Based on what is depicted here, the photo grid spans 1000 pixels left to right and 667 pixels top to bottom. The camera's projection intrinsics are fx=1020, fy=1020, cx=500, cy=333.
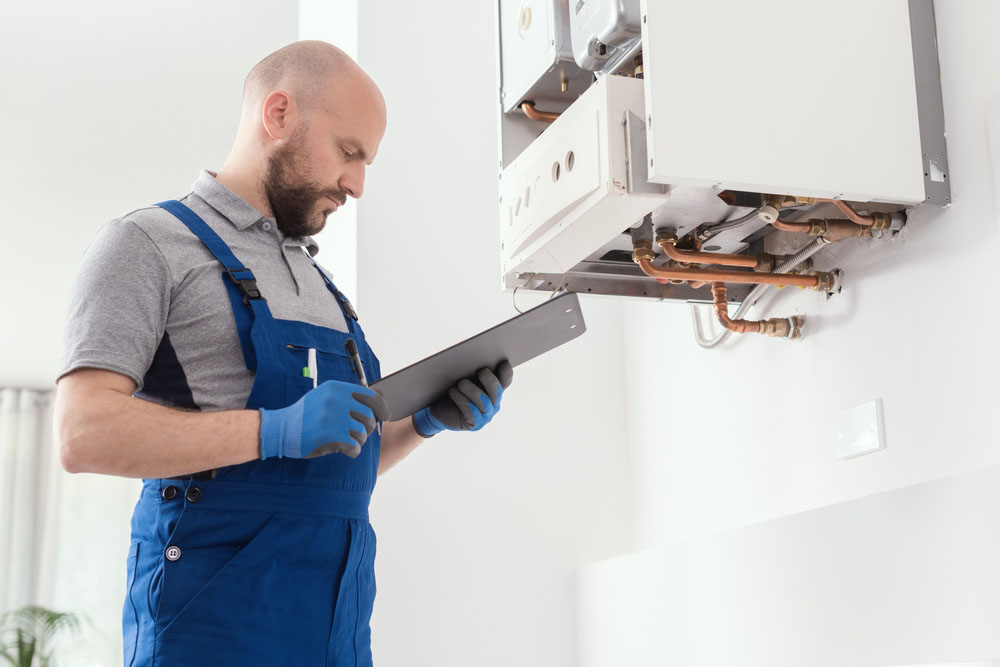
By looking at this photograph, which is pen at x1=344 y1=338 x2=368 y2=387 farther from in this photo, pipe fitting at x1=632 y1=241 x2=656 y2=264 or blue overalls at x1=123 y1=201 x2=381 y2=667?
pipe fitting at x1=632 y1=241 x2=656 y2=264

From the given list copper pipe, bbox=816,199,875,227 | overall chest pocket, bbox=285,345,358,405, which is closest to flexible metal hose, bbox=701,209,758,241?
copper pipe, bbox=816,199,875,227

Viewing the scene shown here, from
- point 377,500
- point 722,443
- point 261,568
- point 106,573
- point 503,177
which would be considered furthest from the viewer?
point 106,573

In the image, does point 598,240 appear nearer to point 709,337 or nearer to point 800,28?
point 800,28

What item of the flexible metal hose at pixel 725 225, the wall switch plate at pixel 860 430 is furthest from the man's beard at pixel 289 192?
the wall switch plate at pixel 860 430

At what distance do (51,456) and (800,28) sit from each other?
18.8ft

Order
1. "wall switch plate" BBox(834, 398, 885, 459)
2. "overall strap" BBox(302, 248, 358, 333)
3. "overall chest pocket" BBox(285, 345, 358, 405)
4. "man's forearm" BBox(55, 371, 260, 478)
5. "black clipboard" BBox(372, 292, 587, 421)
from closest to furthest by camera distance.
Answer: "man's forearm" BBox(55, 371, 260, 478) < "overall chest pocket" BBox(285, 345, 358, 405) < "black clipboard" BBox(372, 292, 587, 421) < "overall strap" BBox(302, 248, 358, 333) < "wall switch plate" BBox(834, 398, 885, 459)

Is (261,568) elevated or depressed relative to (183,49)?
depressed

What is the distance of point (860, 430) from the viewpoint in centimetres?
167

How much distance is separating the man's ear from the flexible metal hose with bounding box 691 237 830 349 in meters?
0.87

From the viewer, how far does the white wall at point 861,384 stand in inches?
57.2

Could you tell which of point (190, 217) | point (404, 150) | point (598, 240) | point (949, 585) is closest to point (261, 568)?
point (190, 217)

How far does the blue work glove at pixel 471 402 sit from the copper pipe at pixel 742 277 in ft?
1.18

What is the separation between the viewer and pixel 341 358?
4.55ft

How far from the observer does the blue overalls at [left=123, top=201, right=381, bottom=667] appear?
1.18 metres
